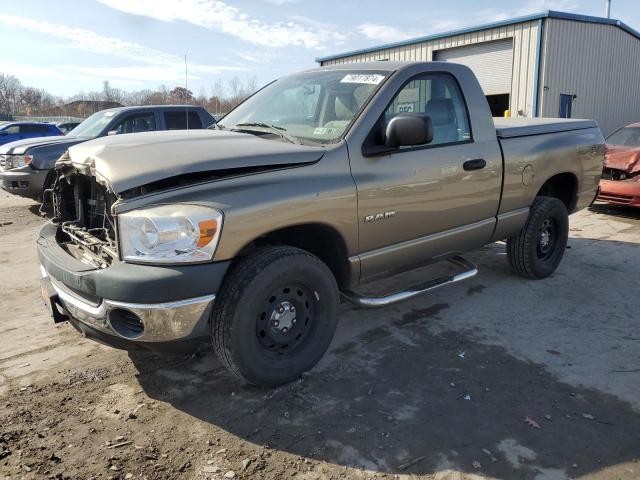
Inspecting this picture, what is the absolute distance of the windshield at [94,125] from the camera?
29.8 feet

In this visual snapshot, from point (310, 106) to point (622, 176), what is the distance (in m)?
6.76

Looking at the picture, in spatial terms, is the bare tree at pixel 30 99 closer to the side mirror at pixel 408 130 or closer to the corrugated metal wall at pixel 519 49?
the corrugated metal wall at pixel 519 49

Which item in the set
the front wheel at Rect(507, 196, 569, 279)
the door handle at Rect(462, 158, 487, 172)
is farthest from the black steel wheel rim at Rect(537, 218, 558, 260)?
the door handle at Rect(462, 158, 487, 172)

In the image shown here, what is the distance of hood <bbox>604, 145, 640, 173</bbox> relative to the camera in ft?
27.7

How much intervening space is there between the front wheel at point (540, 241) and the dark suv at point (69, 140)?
5.54 meters

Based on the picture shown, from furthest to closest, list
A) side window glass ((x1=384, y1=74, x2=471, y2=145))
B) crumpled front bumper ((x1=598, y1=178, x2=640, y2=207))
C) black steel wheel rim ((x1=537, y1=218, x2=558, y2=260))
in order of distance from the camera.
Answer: crumpled front bumper ((x1=598, y1=178, x2=640, y2=207))
black steel wheel rim ((x1=537, y1=218, x2=558, y2=260))
side window glass ((x1=384, y1=74, x2=471, y2=145))

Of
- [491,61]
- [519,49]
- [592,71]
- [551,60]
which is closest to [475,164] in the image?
[551,60]

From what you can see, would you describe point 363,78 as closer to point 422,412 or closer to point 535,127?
point 535,127

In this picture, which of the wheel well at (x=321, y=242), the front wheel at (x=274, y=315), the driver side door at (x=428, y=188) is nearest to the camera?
the front wheel at (x=274, y=315)

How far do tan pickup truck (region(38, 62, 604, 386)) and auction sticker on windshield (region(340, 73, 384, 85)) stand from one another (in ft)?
0.05

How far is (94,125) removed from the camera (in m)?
9.34

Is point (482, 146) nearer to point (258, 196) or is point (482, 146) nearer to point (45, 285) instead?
point (258, 196)

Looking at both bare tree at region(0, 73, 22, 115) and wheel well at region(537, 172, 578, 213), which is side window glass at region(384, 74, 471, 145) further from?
bare tree at region(0, 73, 22, 115)

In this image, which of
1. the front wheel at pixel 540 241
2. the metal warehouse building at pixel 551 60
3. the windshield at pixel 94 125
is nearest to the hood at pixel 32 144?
the windshield at pixel 94 125
